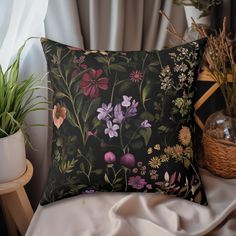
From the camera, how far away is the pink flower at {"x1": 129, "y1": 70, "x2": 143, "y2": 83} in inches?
33.9

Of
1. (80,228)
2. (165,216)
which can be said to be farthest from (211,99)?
(80,228)

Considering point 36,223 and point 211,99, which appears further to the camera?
point 211,99

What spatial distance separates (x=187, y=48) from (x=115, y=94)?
0.81 feet

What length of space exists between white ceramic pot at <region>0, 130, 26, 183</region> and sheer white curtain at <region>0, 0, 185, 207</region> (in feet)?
0.79

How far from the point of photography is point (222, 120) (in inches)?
39.9

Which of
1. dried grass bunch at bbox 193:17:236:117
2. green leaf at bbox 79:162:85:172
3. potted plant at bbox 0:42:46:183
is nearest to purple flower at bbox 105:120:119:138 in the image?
green leaf at bbox 79:162:85:172

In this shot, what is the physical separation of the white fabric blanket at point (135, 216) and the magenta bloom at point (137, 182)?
3 cm

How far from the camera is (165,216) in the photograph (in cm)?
82

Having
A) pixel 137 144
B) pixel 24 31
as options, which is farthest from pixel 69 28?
pixel 137 144

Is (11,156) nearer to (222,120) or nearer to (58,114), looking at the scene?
(58,114)

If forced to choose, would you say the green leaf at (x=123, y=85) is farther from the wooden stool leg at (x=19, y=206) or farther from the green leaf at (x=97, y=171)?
the wooden stool leg at (x=19, y=206)

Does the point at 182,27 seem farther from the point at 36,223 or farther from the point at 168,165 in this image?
the point at 36,223

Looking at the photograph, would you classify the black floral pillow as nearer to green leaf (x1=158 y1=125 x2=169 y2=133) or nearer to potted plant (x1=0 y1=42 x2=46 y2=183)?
green leaf (x1=158 y1=125 x2=169 y2=133)

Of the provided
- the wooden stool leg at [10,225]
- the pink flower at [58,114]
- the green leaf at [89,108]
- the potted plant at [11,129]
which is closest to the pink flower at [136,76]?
the green leaf at [89,108]
